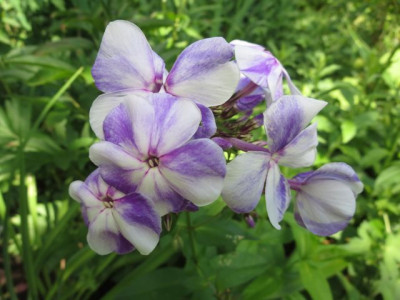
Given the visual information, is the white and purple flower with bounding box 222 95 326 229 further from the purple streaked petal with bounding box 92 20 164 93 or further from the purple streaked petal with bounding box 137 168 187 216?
the purple streaked petal with bounding box 92 20 164 93

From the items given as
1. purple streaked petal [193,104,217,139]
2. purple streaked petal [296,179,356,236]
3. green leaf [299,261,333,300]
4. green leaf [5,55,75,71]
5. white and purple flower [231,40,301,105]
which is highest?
white and purple flower [231,40,301,105]

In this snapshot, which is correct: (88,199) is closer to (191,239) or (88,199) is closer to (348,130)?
(191,239)

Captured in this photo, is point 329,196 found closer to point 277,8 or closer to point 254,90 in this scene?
point 254,90

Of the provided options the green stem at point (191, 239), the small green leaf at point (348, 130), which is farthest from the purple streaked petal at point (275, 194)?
the small green leaf at point (348, 130)

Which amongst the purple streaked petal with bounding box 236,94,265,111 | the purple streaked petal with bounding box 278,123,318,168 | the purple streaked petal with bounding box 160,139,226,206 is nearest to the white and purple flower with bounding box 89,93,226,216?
the purple streaked petal with bounding box 160,139,226,206

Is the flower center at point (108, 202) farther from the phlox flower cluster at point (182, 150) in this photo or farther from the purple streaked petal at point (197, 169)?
the purple streaked petal at point (197, 169)

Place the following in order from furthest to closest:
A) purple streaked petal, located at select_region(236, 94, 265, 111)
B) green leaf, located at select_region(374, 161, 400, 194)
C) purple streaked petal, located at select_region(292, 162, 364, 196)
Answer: green leaf, located at select_region(374, 161, 400, 194) → purple streaked petal, located at select_region(236, 94, 265, 111) → purple streaked petal, located at select_region(292, 162, 364, 196)

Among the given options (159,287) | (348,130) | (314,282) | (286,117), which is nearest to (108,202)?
(286,117)

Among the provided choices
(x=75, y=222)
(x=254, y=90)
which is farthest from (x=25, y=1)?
(x=254, y=90)
